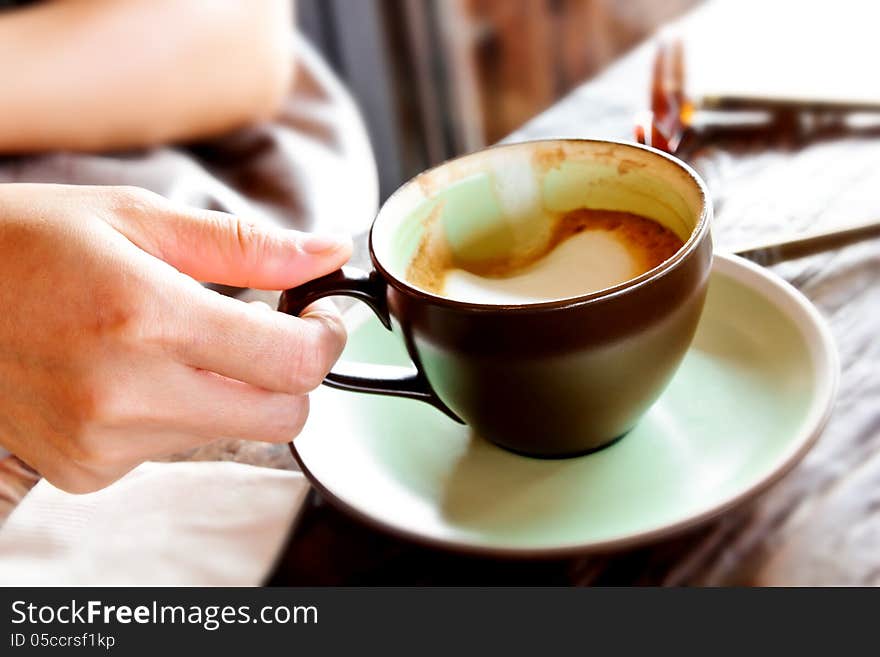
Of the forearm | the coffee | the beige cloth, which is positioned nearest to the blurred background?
the forearm

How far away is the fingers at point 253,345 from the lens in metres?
0.41

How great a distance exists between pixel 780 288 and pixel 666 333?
0.37 feet

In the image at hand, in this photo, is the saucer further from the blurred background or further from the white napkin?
the blurred background

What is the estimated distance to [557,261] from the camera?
519 millimetres

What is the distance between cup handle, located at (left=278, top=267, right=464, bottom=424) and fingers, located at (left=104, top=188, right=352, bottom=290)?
0.01 meters

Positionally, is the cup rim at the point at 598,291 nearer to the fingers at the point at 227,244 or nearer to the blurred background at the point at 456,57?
the fingers at the point at 227,244

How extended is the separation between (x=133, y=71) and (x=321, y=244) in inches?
22.8

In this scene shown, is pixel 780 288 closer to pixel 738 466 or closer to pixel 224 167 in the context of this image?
pixel 738 466

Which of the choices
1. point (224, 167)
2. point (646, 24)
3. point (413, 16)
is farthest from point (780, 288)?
point (646, 24)

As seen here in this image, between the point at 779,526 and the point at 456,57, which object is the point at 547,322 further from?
the point at 456,57

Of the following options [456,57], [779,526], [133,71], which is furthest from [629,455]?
[456,57]

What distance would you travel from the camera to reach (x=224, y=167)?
0.91 metres

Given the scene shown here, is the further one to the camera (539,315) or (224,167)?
(224,167)

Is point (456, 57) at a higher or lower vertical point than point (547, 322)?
lower
